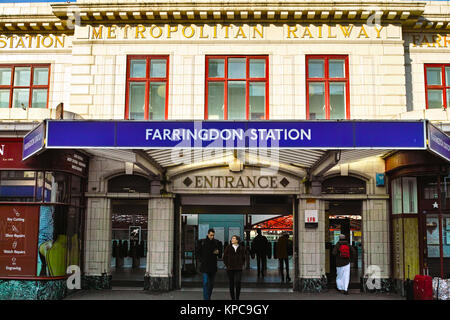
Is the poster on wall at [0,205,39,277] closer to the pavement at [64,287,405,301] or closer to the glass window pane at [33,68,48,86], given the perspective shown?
the pavement at [64,287,405,301]

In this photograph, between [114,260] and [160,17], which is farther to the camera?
[114,260]

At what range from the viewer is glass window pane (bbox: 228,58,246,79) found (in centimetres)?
1525

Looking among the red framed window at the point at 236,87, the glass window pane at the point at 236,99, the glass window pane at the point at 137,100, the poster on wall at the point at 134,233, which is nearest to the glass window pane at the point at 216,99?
the red framed window at the point at 236,87

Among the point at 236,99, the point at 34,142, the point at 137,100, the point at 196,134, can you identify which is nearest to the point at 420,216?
the point at 236,99

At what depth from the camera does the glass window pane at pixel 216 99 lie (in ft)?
49.7

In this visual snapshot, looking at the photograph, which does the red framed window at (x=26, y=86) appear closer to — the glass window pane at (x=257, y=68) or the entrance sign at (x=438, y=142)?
the glass window pane at (x=257, y=68)

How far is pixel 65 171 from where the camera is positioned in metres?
13.1

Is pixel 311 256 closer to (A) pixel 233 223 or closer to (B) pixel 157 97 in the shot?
(B) pixel 157 97

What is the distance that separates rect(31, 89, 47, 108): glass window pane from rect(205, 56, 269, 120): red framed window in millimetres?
5193

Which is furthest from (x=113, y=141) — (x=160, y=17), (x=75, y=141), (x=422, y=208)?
(x=422, y=208)

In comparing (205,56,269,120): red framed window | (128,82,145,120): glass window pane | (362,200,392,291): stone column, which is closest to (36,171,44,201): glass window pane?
(128,82,145,120): glass window pane

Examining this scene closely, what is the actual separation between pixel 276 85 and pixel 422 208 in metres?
5.39

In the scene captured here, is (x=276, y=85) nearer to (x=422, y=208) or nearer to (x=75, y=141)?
(x=422, y=208)

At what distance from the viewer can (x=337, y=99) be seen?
49.5ft
